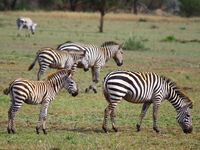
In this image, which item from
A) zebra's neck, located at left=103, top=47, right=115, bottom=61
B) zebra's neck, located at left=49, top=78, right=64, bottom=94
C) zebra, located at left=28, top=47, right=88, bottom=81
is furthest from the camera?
zebra's neck, located at left=103, top=47, right=115, bottom=61

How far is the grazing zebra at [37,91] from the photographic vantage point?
256 inches

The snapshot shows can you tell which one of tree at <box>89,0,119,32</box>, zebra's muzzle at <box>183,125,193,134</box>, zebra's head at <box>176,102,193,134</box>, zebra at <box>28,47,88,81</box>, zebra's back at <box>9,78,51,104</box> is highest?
tree at <box>89,0,119,32</box>

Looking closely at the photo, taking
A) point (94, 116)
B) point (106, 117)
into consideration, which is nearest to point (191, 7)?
point (94, 116)

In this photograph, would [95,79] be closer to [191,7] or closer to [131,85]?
[131,85]

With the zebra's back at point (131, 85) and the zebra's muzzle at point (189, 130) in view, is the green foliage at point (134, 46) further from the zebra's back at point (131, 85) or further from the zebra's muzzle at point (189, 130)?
the zebra's muzzle at point (189, 130)

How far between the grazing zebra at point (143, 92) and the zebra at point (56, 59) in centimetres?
433

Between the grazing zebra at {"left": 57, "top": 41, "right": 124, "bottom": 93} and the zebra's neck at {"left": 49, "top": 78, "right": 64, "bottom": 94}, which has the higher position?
the zebra's neck at {"left": 49, "top": 78, "right": 64, "bottom": 94}

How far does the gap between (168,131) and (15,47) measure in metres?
13.6

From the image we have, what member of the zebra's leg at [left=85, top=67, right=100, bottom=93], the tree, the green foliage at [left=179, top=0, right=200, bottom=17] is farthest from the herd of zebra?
the green foliage at [left=179, top=0, right=200, bottom=17]

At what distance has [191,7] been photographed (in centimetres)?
5209

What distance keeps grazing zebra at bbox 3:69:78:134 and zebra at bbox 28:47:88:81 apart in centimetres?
415

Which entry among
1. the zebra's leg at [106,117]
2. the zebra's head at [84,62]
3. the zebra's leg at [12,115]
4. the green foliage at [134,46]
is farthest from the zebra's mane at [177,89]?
the green foliage at [134,46]

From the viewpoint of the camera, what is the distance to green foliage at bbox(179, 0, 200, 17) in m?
51.1

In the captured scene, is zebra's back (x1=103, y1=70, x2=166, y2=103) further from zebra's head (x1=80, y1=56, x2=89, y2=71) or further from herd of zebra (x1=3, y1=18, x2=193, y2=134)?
zebra's head (x1=80, y1=56, x2=89, y2=71)
